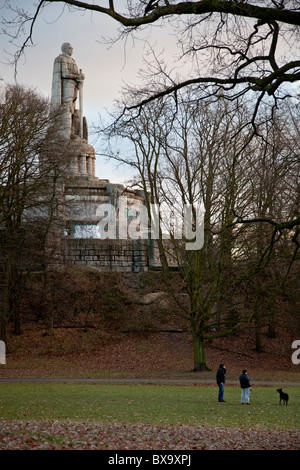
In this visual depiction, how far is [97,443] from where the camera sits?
9.08 metres

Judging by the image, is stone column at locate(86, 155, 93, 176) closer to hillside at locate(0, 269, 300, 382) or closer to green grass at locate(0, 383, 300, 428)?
hillside at locate(0, 269, 300, 382)

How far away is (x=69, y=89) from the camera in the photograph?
139 ft

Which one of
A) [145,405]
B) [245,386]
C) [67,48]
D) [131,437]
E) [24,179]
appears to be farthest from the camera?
[67,48]

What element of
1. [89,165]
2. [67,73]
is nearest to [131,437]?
[89,165]

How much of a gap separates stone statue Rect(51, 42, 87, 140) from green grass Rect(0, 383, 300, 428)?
85.9 feet

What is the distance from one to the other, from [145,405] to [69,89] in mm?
32006

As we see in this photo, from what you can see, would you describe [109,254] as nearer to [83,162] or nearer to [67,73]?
[83,162]

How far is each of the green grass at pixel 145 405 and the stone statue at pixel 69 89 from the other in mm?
26185

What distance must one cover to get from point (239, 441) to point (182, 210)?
1481 centimetres

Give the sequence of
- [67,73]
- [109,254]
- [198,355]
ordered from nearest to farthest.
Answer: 1. [198,355]
2. [109,254]
3. [67,73]

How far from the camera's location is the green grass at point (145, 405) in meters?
12.9

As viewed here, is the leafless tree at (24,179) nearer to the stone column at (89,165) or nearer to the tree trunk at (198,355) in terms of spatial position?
the tree trunk at (198,355)
